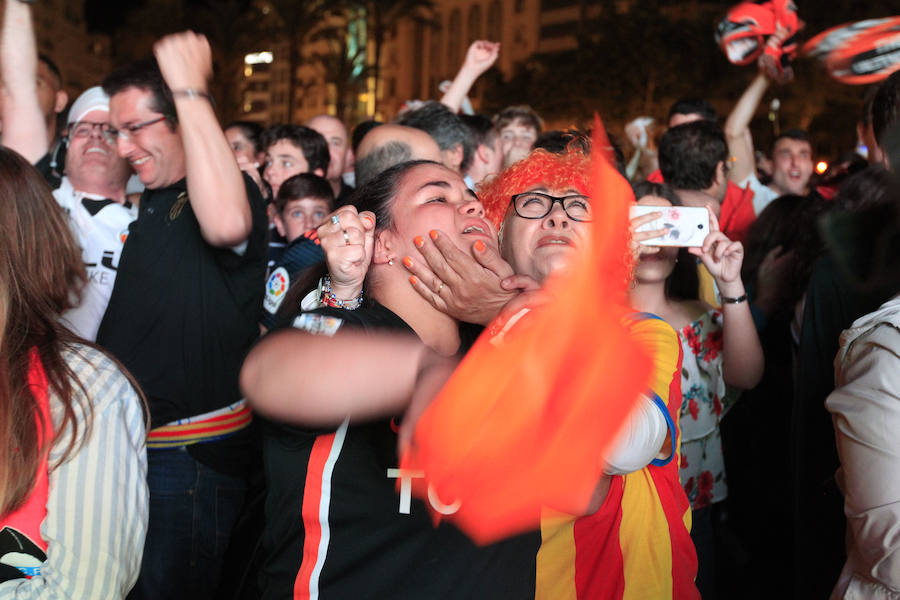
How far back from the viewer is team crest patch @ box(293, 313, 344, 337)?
53.9 inches

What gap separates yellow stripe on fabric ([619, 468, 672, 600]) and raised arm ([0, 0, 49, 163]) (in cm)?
258

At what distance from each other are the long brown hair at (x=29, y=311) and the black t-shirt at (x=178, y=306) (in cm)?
65

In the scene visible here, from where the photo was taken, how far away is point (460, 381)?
1.26 metres

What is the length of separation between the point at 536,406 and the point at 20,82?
2.63 meters

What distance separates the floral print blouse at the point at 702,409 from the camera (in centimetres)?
284

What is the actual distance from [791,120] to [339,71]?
13.1 m

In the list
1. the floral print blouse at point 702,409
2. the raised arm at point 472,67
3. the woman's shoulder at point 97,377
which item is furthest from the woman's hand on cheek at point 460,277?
the raised arm at point 472,67

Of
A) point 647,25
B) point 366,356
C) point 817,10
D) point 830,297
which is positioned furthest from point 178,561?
point 647,25

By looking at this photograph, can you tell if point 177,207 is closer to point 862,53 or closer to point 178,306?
point 178,306

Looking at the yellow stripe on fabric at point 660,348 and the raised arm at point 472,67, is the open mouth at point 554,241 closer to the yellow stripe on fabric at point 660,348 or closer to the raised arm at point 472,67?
the yellow stripe on fabric at point 660,348

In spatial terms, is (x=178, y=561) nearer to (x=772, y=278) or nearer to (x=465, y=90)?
(x=772, y=278)

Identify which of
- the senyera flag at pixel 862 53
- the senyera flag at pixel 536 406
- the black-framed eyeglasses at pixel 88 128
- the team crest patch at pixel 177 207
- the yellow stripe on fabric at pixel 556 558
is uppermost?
the senyera flag at pixel 862 53

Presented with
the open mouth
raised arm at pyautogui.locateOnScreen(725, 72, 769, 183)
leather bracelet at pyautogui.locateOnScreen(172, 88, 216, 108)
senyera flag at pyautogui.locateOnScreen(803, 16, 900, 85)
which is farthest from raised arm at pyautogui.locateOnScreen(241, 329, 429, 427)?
raised arm at pyautogui.locateOnScreen(725, 72, 769, 183)

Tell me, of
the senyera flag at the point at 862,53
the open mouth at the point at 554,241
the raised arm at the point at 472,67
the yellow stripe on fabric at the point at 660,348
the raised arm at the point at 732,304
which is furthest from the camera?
the raised arm at the point at 472,67
